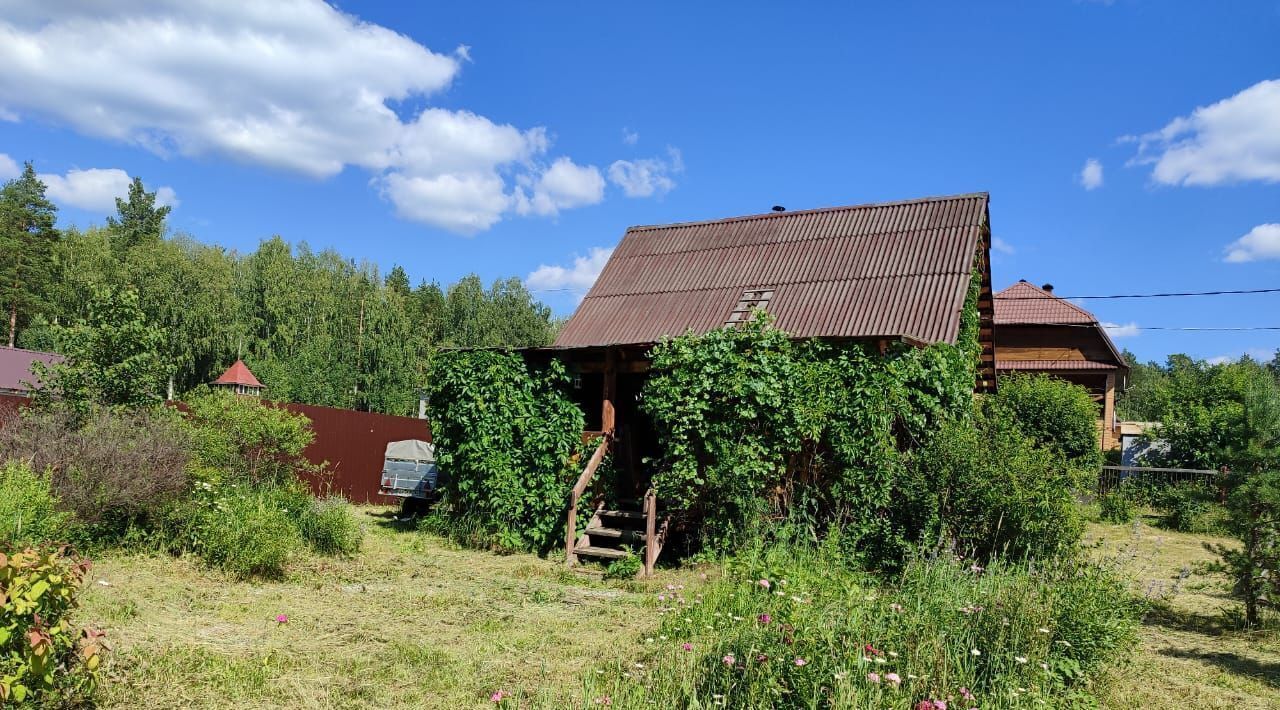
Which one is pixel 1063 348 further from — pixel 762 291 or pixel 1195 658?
pixel 1195 658

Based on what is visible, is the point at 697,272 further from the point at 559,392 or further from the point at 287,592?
the point at 287,592

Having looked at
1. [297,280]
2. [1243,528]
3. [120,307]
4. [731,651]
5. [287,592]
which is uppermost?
[297,280]

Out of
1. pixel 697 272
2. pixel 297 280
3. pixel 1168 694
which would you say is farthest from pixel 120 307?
pixel 297 280

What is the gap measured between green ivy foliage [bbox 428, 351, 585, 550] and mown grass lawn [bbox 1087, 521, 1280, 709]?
6681 mm

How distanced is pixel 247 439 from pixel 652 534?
5788mm

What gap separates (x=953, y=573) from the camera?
6070 mm

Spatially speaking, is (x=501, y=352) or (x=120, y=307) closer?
(x=120, y=307)

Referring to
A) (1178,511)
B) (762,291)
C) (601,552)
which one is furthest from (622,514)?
(1178,511)

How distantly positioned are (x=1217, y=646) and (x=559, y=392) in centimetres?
798

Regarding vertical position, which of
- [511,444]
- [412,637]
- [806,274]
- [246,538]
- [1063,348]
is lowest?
[412,637]

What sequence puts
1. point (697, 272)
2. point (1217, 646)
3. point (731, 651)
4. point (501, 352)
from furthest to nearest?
1. point (697, 272)
2. point (501, 352)
3. point (1217, 646)
4. point (731, 651)

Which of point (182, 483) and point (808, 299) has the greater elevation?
point (808, 299)

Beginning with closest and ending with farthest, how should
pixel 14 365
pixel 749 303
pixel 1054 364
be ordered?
pixel 749 303
pixel 1054 364
pixel 14 365

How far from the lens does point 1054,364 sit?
27.3m
